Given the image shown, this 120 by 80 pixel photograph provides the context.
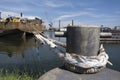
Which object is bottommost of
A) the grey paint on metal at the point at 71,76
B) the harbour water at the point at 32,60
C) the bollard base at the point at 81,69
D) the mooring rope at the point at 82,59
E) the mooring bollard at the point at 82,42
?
the harbour water at the point at 32,60

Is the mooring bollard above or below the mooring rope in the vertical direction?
above

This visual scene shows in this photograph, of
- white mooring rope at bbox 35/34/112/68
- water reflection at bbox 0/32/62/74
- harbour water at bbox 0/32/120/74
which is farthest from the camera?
harbour water at bbox 0/32/120/74

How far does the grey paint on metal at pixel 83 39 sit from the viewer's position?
2.96m

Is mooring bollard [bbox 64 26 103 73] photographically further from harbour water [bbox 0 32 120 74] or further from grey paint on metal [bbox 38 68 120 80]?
harbour water [bbox 0 32 120 74]

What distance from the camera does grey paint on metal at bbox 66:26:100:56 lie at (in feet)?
9.70

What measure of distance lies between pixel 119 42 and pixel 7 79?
3294cm

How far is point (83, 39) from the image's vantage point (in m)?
2.97

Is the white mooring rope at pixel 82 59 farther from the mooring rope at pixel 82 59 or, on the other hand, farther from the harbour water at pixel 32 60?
the harbour water at pixel 32 60

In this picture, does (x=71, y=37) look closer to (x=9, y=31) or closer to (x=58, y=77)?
(x=58, y=77)

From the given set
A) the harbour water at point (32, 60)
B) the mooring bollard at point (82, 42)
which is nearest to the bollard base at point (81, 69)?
the mooring bollard at point (82, 42)

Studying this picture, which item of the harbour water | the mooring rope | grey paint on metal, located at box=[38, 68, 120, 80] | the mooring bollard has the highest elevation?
the mooring bollard

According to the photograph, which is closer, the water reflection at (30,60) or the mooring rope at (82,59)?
the mooring rope at (82,59)

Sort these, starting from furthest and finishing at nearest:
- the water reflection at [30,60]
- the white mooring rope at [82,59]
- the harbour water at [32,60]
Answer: the harbour water at [32,60] → the water reflection at [30,60] → the white mooring rope at [82,59]

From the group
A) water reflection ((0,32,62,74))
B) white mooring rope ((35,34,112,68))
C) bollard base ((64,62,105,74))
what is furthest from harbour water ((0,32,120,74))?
bollard base ((64,62,105,74))
